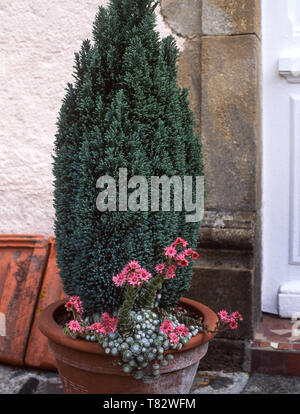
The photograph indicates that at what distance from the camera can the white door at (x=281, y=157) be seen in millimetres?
2584

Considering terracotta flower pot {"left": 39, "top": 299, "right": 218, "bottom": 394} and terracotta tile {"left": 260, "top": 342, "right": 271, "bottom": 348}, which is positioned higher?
terracotta flower pot {"left": 39, "top": 299, "right": 218, "bottom": 394}

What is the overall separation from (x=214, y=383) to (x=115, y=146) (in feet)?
4.41

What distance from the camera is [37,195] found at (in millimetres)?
2941

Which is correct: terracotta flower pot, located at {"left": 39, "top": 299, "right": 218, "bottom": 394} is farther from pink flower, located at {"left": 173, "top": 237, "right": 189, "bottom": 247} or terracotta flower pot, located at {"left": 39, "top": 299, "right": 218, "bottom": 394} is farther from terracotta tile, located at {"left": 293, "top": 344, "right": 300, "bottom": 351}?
terracotta tile, located at {"left": 293, "top": 344, "right": 300, "bottom": 351}

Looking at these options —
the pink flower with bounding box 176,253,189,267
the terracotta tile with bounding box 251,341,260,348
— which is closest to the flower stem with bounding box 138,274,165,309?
the pink flower with bounding box 176,253,189,267

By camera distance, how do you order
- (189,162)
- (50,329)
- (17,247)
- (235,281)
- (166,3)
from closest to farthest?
(50,329) → (189,162) → (235,281) → (166,3) → (17,247)

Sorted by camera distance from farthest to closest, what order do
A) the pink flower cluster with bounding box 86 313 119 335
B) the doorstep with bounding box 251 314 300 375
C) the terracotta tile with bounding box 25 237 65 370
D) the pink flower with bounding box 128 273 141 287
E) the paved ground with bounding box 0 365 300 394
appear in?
1. the terracotta tile with bounding box 25 237 65 370
2. the doorstep with bounding box 251 314 300 375
3. the paved ground with bounding box 0 365 300 394
4. the pink flower cluster with bounding box 86 313 119 335
5. the pink flower with bounding box 128 273 141 287

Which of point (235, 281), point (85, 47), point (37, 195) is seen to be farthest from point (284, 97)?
point (37, 195)

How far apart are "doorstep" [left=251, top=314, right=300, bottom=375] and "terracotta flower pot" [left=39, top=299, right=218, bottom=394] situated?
66cm

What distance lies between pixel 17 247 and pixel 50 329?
121 cm

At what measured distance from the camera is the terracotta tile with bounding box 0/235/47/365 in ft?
8.25

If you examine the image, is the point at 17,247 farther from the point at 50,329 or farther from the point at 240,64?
the point at 240,64

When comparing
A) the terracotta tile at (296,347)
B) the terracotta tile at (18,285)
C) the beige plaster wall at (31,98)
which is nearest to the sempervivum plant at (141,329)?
the terracotta tile at (296,347)

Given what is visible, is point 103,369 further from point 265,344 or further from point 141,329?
point 265,344
